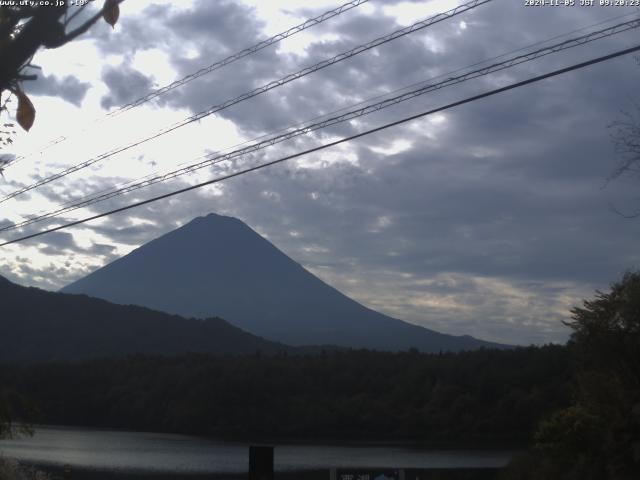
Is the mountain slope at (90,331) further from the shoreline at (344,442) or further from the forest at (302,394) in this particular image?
the shoreline at (344,442)

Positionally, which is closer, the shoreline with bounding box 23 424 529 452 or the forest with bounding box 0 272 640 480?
the shoreline with bounding box 23 424 529 452

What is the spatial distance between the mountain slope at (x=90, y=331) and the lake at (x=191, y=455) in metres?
14.6

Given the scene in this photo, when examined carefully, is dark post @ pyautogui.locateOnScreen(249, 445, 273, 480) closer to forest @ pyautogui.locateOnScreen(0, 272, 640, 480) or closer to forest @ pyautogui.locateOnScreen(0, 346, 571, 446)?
forest @ pyautogui.locateOnScreen(0, 272, 640, 480)

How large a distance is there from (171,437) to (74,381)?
7485 mm

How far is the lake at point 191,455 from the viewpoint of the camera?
31.2 meters

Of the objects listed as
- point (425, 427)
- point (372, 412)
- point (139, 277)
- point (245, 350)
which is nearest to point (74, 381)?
point (372, 412)

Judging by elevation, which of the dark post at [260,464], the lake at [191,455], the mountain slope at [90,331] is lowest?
the lake at [191,455]

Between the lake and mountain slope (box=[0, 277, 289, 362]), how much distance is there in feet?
47.9

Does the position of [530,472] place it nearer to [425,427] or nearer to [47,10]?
[47,10]

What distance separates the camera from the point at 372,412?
52531 mm

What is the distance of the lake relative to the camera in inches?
1227

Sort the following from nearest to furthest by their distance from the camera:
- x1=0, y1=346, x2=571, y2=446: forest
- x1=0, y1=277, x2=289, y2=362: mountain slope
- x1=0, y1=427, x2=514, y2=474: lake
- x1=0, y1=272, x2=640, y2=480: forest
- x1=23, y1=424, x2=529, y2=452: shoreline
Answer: x1=0, y1=427, x2=514, y2=474: lake, x1=23, y1=424, x2=529, y2=452: shoreline, x1=0, y1=272, x2=640, y2=480: forest, x1=0, y1=346, x2=571, y2=446: forest, x1=0, y1=277, x2=289, y2=362: mountain slope

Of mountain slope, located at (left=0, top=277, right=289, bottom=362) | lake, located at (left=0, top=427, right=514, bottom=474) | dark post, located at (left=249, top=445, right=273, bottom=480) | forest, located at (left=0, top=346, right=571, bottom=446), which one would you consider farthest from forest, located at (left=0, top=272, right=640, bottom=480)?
dark post, located at (left=249, top=445, right=273, bottom=480)

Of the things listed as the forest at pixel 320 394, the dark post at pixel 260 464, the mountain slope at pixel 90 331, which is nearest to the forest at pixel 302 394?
the forest at pixel 320 394
